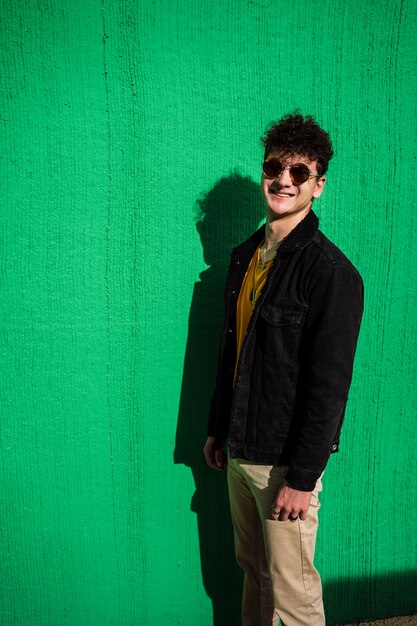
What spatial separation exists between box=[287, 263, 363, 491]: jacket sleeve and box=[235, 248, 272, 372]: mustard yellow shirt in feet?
0.88

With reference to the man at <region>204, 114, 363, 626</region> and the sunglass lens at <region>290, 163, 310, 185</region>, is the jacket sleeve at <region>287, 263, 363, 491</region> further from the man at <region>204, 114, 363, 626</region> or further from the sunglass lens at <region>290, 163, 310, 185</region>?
the sunglass lens at <region>290, 163, 310, 185</region>

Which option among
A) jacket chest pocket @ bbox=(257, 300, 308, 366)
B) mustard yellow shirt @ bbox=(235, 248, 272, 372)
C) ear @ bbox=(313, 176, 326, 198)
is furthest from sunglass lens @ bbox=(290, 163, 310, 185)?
jacket chest pocket @ bbox=(257, 300, 308, 366)

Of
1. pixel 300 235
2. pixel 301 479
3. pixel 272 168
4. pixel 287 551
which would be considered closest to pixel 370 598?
pixel 287 551

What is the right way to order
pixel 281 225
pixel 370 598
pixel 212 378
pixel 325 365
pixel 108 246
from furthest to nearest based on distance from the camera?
1. pixel 370 598
2. pixel 212 378
3. pixel 108 246
4. pixel 281 225
5. pixel 325 365

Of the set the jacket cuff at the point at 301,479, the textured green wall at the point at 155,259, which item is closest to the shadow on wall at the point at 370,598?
the textured green wall at the point at 155,259

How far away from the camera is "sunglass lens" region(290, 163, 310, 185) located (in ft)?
5.92

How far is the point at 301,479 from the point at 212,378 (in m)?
0.76

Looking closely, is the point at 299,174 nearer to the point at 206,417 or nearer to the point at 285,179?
the point at 285,179

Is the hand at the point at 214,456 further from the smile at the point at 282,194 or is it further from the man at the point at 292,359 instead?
the smile at the point at 282,194

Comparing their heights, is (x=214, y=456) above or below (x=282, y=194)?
below

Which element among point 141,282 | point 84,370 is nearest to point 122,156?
point 141,282

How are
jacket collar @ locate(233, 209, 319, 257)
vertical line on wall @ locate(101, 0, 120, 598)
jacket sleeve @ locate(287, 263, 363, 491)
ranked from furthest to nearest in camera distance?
vertical line on wall @ locate(101, 0, 120, 598), jacket collar @ locate(233, 209, 319, 257), jacket sleeve @ locate(287, 263, 363, 491)

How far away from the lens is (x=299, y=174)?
181cm

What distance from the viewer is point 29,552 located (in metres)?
2.31
